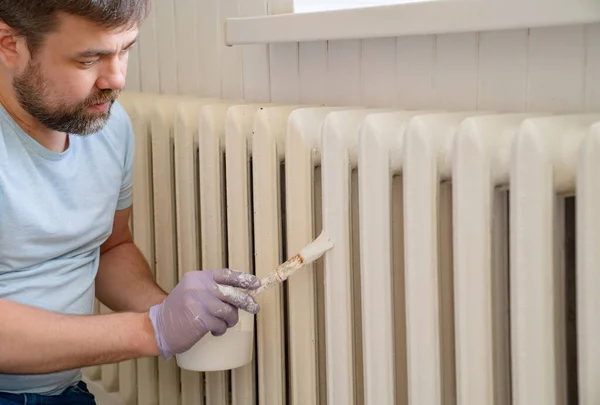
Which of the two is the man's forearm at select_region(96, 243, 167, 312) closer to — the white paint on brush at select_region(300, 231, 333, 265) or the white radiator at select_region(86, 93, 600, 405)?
the white radiator at select_region(86, 93, 600, 405)

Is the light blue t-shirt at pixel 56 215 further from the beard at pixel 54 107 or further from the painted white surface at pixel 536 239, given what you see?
the painted white surface at pixel 536 239

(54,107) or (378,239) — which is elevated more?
(54,107)

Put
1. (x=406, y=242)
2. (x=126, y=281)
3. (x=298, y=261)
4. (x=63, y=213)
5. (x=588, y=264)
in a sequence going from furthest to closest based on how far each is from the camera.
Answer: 1. (x=126, y=281)
2. (x=63, y=213)
3. (x=298, y=261)
4. (x=406, y=242)
5. (x=588, y=264)

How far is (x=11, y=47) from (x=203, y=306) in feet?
1.40

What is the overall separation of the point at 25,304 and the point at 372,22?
0.59 metres

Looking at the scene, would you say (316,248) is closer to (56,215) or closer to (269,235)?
(269,235)

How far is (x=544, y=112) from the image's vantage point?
944mm

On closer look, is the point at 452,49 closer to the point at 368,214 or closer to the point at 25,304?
the point at 368,214

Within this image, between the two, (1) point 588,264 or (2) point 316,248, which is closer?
(1) point 588,264

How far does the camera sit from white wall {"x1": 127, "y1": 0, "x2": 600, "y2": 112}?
36.9 inches

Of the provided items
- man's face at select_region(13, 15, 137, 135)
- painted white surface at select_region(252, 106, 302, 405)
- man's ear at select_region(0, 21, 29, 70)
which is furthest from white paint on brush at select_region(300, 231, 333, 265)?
man's ear at select_region(0, 21, 29, 70)

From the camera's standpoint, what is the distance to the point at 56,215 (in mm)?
1128

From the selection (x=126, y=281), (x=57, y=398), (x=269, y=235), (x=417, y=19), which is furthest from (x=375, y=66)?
(x=57, y=398)

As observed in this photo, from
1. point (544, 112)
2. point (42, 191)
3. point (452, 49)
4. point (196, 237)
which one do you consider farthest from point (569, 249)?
point (42, 191)
